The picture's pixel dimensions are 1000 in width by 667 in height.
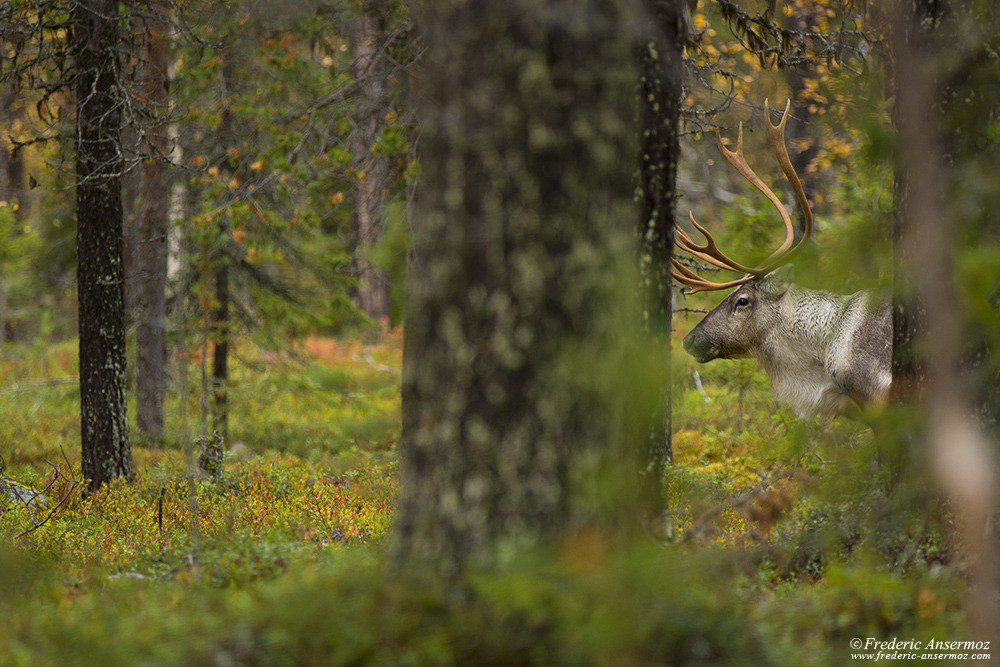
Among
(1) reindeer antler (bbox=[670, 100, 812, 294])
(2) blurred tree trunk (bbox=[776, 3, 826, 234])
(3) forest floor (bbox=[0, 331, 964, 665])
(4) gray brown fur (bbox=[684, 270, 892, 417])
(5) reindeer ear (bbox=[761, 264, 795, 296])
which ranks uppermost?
(2) blurred tree trunk (bbox=[776, 3, 826, 234])

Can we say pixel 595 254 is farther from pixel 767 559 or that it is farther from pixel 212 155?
pixel 212 155

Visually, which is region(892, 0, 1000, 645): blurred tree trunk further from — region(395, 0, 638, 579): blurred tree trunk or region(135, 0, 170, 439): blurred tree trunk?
region(135, 0, 170, 439): blurred tree trunk

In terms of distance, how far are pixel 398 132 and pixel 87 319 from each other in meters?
3.90

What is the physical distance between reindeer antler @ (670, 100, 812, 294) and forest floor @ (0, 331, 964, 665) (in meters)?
1.55

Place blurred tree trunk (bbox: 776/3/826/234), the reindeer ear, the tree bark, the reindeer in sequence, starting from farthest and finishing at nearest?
the tree bark
blurred tree trunk (bbox: 776/3/826/234)
the reindeer ear
the reindeer

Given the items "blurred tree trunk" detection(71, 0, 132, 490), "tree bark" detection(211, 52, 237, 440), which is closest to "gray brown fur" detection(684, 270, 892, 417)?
"blurred tree trunk" detection(71, 0, 132, 490)

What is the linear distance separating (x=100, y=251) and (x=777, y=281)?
6.83m

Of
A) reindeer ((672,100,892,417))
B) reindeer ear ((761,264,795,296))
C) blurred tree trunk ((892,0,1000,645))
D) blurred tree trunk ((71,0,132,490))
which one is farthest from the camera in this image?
blurred tree trunk ((71,0,132,490))

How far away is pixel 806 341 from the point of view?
740 centimetres

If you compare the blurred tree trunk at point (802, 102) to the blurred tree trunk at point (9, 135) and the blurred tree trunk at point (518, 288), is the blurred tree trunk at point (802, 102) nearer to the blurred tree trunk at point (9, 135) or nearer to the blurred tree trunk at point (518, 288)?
the blurred tree trunk at point (518, 288)

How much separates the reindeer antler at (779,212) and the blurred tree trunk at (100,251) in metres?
5.81

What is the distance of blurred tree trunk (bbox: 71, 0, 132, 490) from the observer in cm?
816

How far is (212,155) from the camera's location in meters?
12.0

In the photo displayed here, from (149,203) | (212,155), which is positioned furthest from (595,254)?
(149,203)
